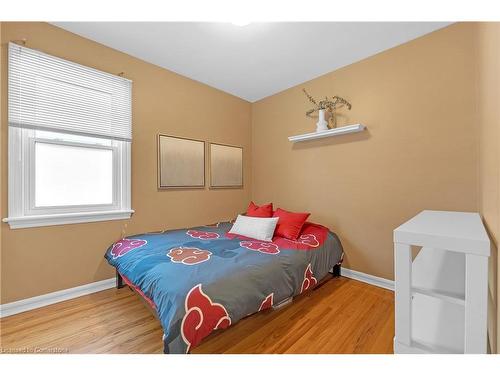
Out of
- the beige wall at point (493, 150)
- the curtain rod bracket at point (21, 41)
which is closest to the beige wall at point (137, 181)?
the curtain rod bracket at point (21, 41)

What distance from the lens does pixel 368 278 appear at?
94.4 inches

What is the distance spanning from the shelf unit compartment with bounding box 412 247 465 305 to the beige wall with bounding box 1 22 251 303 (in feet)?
8.09

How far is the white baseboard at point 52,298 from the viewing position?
68.4 inches

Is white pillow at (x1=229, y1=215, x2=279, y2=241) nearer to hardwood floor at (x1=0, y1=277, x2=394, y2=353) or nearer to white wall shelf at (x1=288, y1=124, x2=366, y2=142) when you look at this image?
hardwood floor at (x1=0, y1=277, x2=394, y2=353)

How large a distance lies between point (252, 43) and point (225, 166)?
5.46ft

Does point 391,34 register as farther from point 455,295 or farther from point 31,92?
point 31,92

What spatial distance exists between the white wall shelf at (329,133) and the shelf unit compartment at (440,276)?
1369mm

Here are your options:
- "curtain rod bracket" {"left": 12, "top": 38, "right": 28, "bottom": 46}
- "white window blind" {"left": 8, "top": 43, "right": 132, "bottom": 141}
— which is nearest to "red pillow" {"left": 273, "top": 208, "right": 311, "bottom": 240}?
"white window blind" {"left": 8, "top": 43, "right": 132, "bottom": 141}

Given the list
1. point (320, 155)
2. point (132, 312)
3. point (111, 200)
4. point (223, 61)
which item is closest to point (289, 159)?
point (320, 155)

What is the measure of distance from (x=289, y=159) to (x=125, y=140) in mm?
2127

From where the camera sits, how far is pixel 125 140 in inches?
91.6

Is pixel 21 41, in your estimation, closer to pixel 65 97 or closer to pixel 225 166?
pixel 65 97

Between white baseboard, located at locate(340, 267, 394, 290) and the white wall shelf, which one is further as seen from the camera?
the white wall shelf

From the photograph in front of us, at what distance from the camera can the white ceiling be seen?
1949mm
